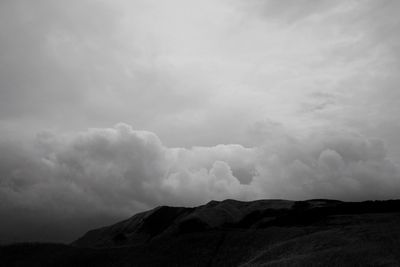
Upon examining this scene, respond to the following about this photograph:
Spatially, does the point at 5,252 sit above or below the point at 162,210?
below

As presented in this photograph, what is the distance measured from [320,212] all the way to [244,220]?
2832 centimetres

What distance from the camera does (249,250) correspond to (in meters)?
80.7

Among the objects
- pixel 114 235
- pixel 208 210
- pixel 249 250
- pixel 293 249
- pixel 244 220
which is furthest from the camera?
pixel 114 235

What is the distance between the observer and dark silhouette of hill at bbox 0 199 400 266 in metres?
61.8

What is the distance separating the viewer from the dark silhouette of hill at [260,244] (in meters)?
61.8

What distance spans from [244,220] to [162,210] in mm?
53573

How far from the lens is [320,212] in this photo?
117 m

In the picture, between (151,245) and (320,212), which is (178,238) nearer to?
(151,245)

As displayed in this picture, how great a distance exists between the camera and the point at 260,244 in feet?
273

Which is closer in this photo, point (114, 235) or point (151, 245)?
point (151, 245)

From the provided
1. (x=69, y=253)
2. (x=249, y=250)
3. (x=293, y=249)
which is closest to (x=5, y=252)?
(x=69, y=253)

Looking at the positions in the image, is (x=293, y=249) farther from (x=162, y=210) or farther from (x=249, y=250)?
(x=162, y=210)

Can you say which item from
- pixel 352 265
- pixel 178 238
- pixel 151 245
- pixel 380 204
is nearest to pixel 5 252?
pixel 151 245

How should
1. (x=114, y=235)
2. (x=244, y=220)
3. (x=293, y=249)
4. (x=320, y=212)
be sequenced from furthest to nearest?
(x=114, y=235) → (x=244, y=220) → (x=320, y=212) → (x=293, y=249)
